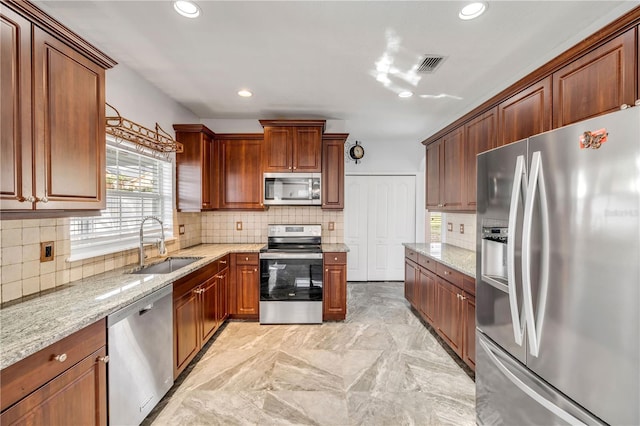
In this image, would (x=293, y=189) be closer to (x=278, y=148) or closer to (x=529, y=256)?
(x=278, y=148)

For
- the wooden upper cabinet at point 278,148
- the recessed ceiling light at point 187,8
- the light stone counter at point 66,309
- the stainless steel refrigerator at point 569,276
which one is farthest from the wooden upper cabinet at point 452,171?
the light stone counter at point 66,309

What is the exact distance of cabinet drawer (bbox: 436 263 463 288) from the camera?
247cm

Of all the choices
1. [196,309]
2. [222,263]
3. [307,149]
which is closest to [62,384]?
[196,309]

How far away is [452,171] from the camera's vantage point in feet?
10.6

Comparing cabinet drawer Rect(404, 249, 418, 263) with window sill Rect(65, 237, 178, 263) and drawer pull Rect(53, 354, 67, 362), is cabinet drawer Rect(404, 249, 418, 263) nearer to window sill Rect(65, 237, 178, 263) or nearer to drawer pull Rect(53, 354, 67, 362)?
window sill Rect(65, 237, 178, 263)

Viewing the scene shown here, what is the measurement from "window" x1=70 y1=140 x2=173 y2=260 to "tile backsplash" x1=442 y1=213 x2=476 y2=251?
3.57m

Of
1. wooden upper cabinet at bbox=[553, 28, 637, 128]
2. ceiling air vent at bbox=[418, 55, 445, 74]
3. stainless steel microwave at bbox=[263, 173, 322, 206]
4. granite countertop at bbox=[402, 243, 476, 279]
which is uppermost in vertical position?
ceiling air vent at bbox=[418, 55, 445, 74]

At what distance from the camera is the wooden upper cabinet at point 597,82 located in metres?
1.40

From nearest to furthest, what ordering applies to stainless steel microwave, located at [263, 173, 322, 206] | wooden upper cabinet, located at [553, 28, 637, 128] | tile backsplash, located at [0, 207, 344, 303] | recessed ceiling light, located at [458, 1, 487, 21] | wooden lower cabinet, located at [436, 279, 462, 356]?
wooden upper cabinet, located at [553, 28, 637, 128], tile backsplash, located at [0, 207, 344, 303], recessed ceiling light, located at [458, 1, 487, 21], wooden lower cabinet, located at [436, 279, 462, 356], stainless steel microwave, located at [263, 173, 322, 206]

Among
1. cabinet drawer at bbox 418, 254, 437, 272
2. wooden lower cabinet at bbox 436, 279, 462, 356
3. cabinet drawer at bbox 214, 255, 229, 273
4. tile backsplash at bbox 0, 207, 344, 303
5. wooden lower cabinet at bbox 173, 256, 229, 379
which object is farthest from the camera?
cabinet drawer at bbox 214, 255, 229, 273

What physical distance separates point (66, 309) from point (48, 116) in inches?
38.4

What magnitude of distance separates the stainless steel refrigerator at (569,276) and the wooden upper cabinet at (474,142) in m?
1.15

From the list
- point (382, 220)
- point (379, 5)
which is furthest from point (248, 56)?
point (382, 220)

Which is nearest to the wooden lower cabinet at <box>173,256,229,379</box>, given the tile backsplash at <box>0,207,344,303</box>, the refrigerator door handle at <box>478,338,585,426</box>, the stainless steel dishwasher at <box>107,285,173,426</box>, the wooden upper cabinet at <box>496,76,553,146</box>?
the stainless steel dishwasher at <box>107,285,173,426</box>
